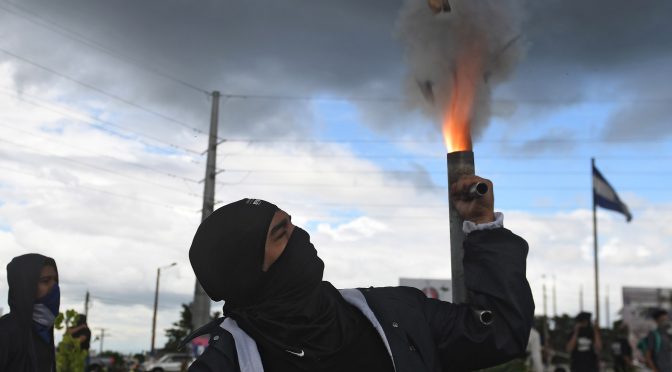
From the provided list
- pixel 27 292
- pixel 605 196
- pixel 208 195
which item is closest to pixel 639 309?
pixel 605 196

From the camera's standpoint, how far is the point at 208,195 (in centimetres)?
3444

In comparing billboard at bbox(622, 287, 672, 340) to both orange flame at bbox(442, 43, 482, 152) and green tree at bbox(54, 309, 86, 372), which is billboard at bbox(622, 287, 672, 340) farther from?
orange flame at bbox(442, 43, 482, 152)

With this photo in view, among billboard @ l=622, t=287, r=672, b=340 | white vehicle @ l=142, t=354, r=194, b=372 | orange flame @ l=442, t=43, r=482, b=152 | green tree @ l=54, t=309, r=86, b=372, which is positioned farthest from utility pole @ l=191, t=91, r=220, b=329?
orange flame @ l=442, t=43, r=482, b=152

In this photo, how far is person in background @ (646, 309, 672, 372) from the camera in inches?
471

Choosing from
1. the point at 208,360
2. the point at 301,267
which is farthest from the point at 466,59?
the point at 208,360

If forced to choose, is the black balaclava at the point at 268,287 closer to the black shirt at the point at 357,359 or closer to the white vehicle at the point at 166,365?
the black shirt at the point at 357,359

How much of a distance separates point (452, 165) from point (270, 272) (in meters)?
0.79

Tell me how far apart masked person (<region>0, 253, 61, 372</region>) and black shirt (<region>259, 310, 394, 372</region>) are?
3.07 m

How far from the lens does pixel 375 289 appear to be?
252cm

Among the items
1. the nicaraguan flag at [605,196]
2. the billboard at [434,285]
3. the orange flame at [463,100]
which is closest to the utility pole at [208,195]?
the billboard at [434,285]

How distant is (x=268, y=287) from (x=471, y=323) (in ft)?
2.12

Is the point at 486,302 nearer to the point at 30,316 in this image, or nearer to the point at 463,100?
the point at 463,100

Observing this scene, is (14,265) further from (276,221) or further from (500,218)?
(500,218)

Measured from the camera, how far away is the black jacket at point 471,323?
226cm
